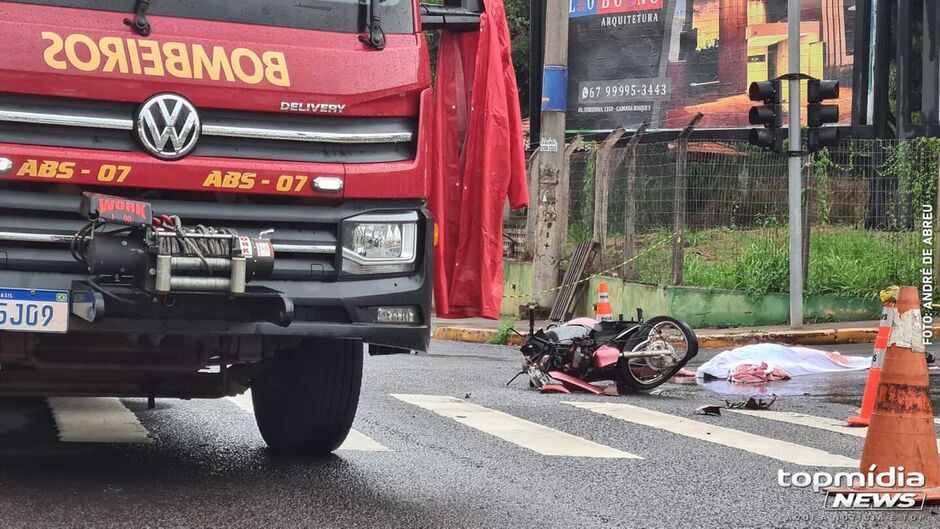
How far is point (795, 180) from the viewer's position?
17344mm

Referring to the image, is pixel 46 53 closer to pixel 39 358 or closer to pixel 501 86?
pixel 39 358

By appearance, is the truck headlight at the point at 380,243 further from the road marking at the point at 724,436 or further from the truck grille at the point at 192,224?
the road marking at the point at 724,436

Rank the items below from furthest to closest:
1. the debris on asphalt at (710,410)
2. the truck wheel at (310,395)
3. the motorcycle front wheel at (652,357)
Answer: the motorcycle front wheel at (652,357), the debris on asphalt at (710,410), the truck wheel at (310,395)

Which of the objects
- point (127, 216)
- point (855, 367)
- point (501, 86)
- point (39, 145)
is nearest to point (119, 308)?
point (127, 216)

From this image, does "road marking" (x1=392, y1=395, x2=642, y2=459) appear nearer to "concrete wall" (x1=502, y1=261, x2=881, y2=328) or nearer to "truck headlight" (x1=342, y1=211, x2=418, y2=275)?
"truck headlight" (x1=342, y1=211, x2=418, y2=275)

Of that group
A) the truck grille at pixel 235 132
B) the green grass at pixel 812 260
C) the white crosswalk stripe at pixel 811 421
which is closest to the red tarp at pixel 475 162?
the truck grille at pixel 235 132

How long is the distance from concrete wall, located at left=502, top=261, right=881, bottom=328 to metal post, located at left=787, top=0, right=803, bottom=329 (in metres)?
0.93

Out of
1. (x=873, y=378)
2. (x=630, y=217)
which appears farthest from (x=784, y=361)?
(x=630, y=217)

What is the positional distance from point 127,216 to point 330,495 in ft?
5.25

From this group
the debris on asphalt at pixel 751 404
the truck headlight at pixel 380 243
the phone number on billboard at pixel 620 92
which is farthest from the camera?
the phone number on billboard at pixel 620 92

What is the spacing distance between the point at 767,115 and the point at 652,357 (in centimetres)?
584

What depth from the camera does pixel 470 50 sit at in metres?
7.36

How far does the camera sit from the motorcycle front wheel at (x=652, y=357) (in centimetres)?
1189

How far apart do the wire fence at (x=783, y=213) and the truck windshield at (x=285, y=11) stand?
12.4 metres
